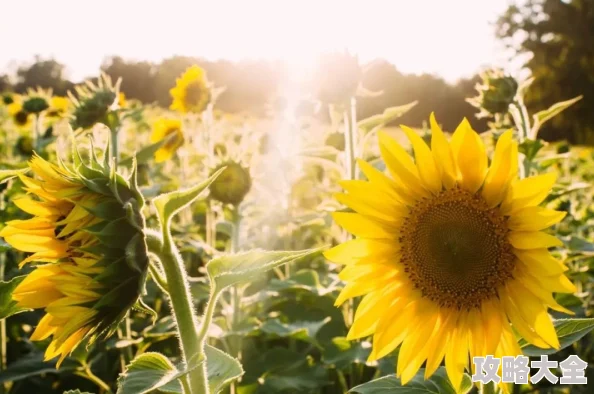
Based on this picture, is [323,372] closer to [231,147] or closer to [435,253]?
[435,253]

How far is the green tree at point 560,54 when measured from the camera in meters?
22.2

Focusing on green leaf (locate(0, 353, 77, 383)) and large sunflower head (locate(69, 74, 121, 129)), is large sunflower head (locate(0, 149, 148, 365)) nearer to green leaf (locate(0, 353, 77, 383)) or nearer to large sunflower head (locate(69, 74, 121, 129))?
green leaf (locate(0, 353, 77, 383))

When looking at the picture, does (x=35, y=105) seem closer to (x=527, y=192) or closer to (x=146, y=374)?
(x=146, y=374)

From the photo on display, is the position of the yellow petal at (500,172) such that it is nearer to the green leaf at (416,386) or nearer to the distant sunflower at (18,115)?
the green leaf at (416,386)

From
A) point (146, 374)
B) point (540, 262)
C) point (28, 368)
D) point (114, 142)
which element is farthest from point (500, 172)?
point (114, 142)

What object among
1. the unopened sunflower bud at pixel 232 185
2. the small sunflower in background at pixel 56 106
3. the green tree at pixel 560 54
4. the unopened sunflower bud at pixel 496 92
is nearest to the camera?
the unopened sunflower bud at pixel 496 92

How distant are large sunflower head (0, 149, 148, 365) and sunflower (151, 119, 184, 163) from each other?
295 cm

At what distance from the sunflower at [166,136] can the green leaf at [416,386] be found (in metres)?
2.94

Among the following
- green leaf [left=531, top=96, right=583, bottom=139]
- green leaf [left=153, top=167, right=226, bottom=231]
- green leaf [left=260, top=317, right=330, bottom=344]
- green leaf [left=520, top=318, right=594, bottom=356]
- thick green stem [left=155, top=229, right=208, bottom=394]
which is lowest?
green leaf [left=260, top=317, right=330, bottom=344]

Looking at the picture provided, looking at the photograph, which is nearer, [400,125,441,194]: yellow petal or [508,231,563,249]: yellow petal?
[508,231,563,249]: yellow petal

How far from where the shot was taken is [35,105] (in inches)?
199

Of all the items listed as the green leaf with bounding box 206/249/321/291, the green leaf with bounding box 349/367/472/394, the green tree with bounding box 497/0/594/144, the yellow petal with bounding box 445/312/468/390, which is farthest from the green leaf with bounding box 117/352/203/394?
the green tree with bounding box 497/0/594/144

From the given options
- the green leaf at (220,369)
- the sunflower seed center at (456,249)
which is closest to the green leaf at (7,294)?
the green leaf at (220,369)

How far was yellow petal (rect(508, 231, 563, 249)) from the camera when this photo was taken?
52.2 inches
